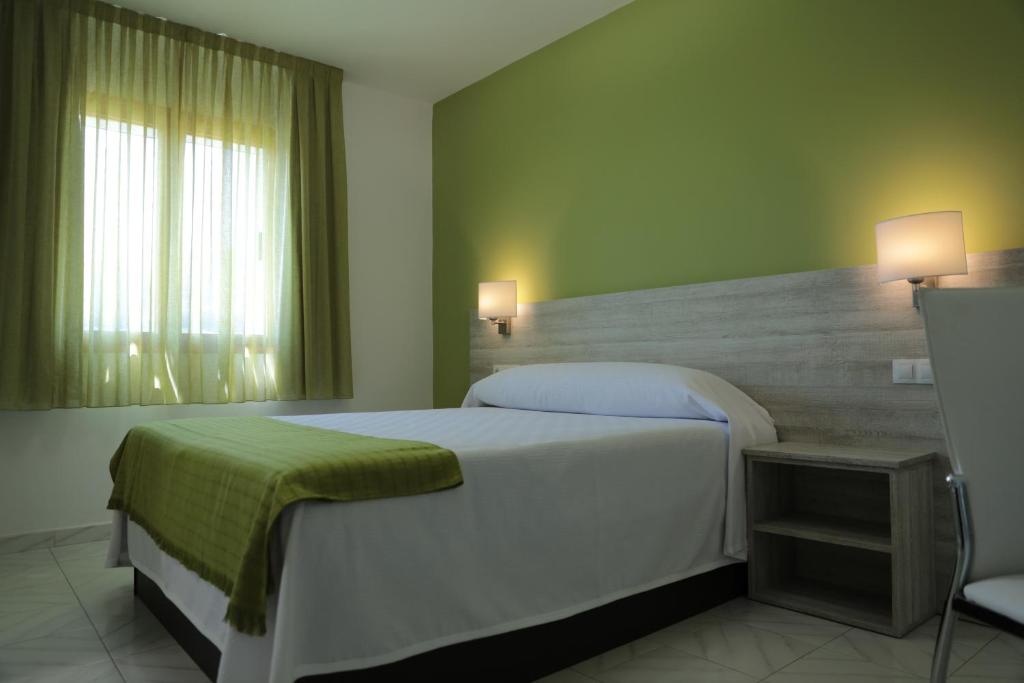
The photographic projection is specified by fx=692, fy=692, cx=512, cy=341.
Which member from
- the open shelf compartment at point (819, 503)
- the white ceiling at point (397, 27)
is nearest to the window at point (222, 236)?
the white ceiling at point (397, 27)

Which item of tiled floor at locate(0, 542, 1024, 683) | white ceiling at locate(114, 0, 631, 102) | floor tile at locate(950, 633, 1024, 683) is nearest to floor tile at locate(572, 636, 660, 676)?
tiled floor at locate(0, 542, 1024, 683)

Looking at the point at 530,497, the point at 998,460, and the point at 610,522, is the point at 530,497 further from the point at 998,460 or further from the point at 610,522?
the point at 998,460

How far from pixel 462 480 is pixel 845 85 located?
2.16 m

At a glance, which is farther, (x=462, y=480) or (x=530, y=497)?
(x=530, y=497)

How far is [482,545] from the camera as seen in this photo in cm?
172

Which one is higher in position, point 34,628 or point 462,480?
point 462,480

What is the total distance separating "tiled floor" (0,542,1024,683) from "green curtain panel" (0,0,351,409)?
4.32ft

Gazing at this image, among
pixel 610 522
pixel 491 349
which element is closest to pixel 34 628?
pixel 610 522

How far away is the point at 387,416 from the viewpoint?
9.26 ft

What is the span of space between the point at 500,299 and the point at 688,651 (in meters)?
2.30

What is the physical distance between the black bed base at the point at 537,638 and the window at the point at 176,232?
5.06ft

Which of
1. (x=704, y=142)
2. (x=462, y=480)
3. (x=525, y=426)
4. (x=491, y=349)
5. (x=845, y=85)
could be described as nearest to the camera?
(x=462, y=480)

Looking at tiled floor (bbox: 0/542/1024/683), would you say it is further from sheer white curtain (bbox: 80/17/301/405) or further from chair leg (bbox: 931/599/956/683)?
sheer white curtain (bbox: 80/17/301/405)

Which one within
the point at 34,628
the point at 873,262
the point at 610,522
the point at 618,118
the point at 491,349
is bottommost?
the point at 34,628
